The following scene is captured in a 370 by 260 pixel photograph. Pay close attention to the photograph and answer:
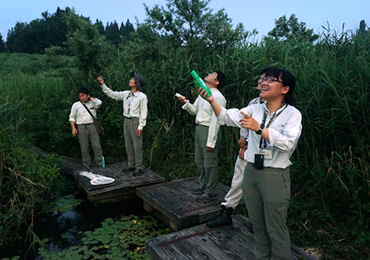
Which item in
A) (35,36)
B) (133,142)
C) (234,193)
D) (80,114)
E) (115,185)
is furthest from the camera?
(35,36)

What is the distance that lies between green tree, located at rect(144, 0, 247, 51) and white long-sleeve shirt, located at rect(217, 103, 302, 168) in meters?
5.26

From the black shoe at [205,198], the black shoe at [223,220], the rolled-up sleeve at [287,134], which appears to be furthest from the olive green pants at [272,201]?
the black shoe at [205,198]

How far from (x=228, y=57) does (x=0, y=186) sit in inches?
174

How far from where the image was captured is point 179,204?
4020mm

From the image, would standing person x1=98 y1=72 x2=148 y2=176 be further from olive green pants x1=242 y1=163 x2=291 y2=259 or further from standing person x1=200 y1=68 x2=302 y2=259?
olive green pants x1=242 y1=163 x2=291 y2=259

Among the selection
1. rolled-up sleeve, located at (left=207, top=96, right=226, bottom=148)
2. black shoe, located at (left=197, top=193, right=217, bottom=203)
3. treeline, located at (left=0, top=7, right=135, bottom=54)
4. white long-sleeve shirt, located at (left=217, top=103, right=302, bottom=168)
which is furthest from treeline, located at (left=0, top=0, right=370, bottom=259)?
treeline, located at (left=0, top=7, right=135, bottom=54)

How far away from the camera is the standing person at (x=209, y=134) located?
363cm

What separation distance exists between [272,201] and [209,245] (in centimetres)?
115

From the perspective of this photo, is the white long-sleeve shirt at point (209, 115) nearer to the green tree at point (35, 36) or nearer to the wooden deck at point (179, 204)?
the wooden deck at point (179, 204)

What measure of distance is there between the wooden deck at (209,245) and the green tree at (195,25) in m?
5.10

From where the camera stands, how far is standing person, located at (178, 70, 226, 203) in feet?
11.9

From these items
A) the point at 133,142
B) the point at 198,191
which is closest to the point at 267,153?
the point at 198,191

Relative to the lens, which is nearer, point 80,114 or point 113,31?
point 80,114

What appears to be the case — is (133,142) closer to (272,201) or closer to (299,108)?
(299,108)
